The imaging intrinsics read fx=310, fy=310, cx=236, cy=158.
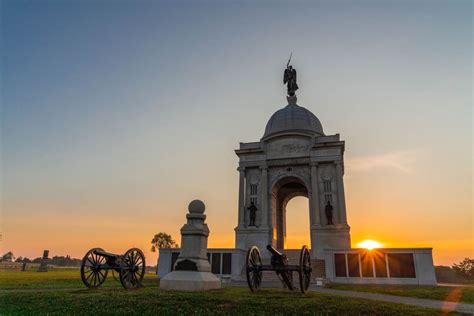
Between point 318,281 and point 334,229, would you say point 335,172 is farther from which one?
point 318,281

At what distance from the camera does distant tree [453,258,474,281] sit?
31984mm

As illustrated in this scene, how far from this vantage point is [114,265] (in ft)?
44.0

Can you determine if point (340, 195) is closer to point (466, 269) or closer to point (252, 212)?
point (252, 212)

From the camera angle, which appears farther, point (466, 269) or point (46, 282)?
point (466, 269)

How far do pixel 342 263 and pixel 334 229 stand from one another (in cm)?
616

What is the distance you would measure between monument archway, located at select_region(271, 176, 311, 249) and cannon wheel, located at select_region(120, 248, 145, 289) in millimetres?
21672

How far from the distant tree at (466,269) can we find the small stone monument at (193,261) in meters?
31.3

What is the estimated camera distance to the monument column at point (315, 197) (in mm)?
31848

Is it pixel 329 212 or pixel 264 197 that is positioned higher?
pixel 264 197

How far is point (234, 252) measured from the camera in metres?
26.9

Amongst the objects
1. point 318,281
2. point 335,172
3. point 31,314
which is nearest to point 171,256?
point 318,281

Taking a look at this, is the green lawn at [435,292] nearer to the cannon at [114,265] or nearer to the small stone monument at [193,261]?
the small stone monument at [193,261]

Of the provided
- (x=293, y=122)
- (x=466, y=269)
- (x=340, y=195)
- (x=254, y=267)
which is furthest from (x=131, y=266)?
(x=466, y=269)

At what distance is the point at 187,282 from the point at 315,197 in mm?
22591
